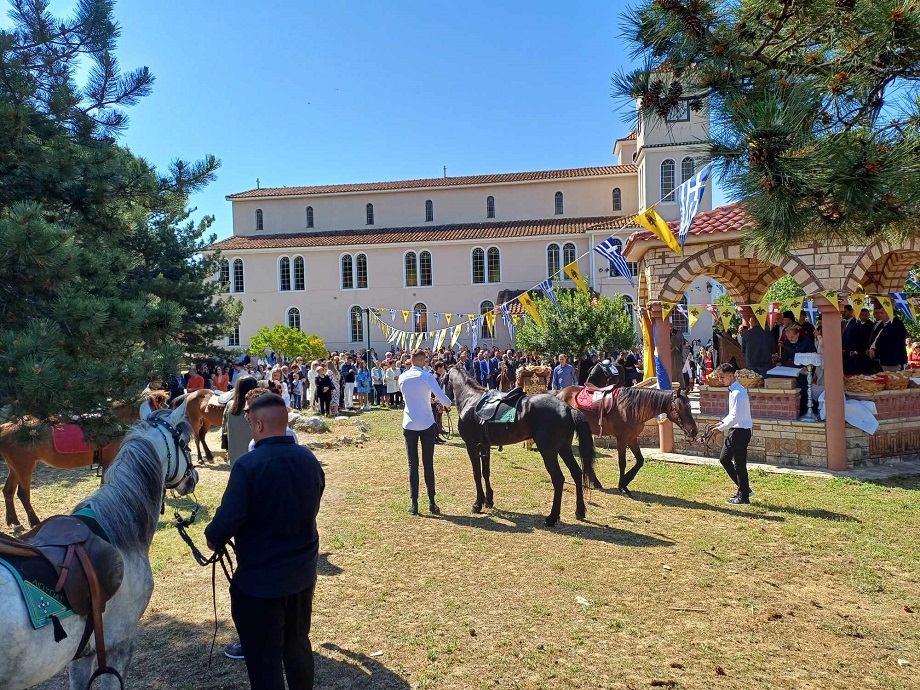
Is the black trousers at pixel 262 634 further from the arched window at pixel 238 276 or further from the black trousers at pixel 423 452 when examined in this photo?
the arched window at pixel 238 276

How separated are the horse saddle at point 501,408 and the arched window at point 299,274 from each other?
38234 millimetres

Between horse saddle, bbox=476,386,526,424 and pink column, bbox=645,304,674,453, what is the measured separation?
5.03 metres

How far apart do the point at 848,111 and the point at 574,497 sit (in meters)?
6.18

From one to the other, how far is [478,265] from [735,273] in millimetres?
27611

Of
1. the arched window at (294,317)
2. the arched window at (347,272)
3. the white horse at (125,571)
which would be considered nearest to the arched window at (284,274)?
the arched window at (294,317)

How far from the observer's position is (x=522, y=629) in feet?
15.3

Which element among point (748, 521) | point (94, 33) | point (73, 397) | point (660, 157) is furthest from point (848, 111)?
point (660, 157)

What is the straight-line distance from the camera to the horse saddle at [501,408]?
7809mm

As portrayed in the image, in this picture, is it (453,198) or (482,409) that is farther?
(453,198)

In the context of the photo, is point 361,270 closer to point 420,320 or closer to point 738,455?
point 420,320

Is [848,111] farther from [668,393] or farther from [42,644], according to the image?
[668,393]

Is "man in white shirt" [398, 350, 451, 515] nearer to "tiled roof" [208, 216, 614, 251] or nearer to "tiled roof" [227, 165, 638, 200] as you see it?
"tiled roof" [208, 216, 614, 251]

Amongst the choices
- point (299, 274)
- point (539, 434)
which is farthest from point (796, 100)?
point (299, 274)

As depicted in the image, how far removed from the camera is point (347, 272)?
44125 mm
